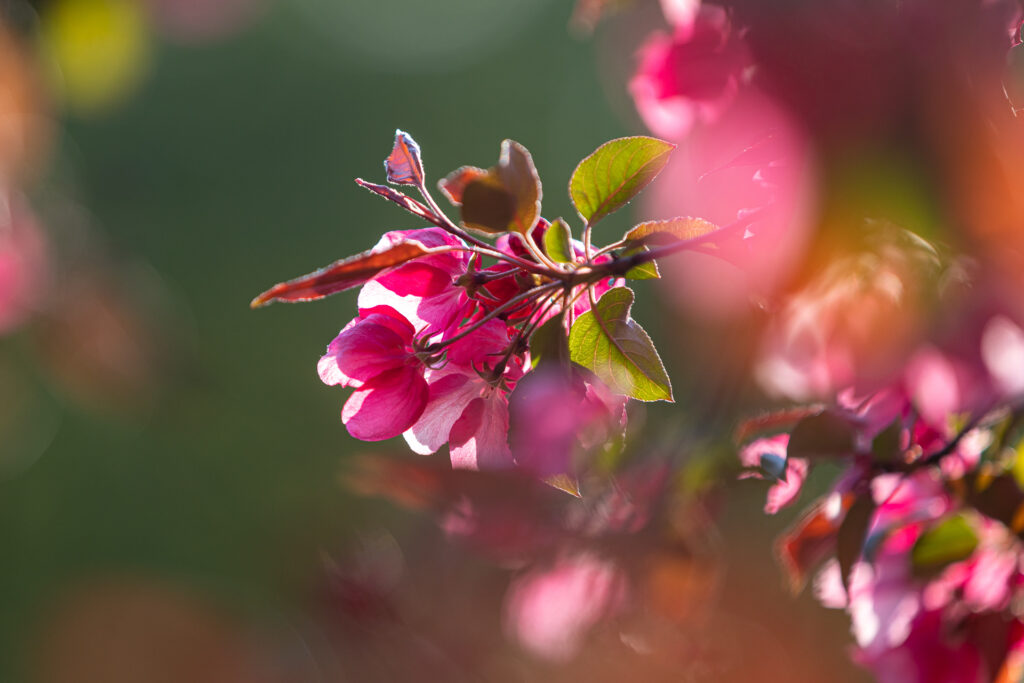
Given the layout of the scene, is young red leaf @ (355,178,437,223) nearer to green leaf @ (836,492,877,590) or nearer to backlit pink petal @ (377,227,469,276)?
backlit pink petal @ (377,227,469,276)

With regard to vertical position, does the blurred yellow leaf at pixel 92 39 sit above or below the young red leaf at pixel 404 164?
above

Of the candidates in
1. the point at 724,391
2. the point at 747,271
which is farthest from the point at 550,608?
the point at 747,271

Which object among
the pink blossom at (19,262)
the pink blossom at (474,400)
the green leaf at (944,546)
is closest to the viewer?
the pink blossom at (474,400)

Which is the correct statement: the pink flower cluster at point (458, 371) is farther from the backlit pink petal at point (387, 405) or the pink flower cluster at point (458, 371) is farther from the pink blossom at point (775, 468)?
the pink blossom at point (775, 468)

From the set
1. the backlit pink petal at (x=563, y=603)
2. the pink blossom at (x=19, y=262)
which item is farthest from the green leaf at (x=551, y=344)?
the pink blossom at (x=19, y=262)

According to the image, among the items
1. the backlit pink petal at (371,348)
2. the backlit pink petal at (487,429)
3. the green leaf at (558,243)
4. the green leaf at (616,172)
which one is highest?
the green leaf at (616,172)
